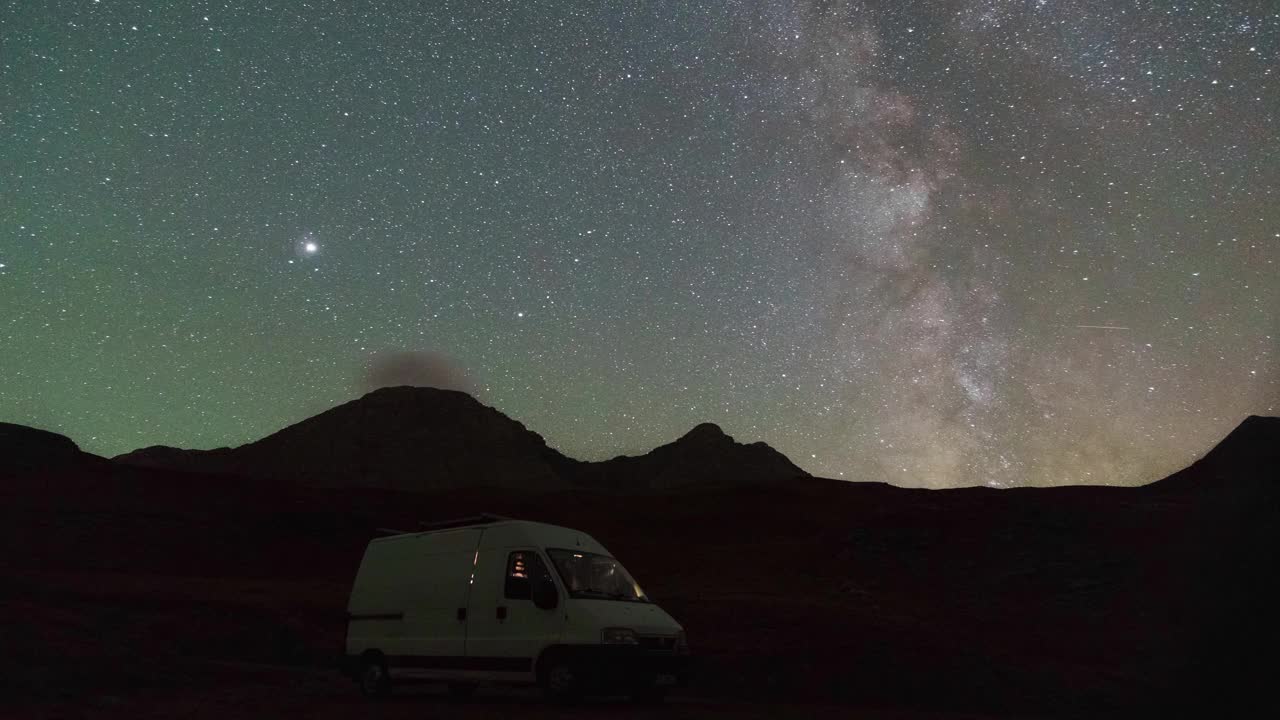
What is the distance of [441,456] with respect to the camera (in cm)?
11931

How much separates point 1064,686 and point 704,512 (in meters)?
32.8

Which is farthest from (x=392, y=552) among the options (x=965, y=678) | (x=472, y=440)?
(x=472, y=440)

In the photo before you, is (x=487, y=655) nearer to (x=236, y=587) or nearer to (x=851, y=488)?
(x=236, y=587)

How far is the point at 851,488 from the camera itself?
53000mm

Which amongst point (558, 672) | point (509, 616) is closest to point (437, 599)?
point (509, 616)

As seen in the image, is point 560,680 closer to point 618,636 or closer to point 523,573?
point 618,636

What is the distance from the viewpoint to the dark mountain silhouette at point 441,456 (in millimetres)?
114938

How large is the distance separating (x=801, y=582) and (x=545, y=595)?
1023 inches

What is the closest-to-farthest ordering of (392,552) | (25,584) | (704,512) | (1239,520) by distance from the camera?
(392,552)
(25,584)
(1239,520)
(704,512)

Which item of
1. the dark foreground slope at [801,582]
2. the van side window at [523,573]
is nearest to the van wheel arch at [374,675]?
the dark foreground slope at [801,582]

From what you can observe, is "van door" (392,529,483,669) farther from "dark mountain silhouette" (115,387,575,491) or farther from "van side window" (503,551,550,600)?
"dark mountain silhouette" (115,387,575,491)

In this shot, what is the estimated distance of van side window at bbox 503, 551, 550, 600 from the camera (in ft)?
40.0

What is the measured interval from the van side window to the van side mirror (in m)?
0.09

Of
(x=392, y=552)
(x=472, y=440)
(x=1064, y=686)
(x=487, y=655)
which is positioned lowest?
(x=1064, y=686)
